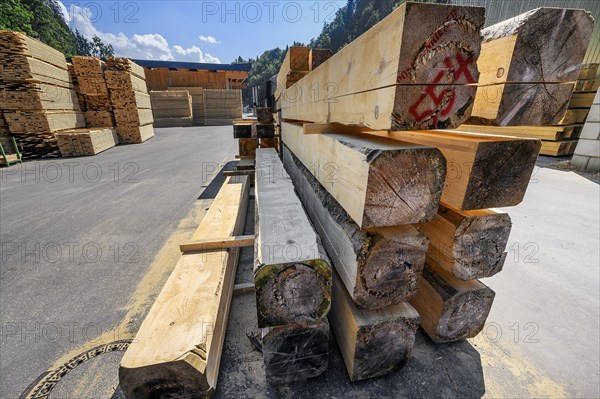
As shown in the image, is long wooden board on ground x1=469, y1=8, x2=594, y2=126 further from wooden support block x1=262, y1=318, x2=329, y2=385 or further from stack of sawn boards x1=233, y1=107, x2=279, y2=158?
stack of sawn boards x1=233, y1=107, x2=279, y2=158

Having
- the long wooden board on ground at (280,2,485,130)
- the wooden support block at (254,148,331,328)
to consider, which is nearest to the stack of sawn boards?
the wooden support block at (254,148,331,328)

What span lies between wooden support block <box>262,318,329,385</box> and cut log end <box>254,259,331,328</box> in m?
0.10

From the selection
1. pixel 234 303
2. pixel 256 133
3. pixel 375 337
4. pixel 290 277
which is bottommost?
pixel 234 303

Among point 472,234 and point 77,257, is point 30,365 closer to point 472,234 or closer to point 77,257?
point 77,257

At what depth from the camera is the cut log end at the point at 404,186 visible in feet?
3.75

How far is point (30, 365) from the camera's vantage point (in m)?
1.85

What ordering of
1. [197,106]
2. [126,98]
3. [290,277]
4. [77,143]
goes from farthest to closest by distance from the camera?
[197,106] < [126,98] < [77,143] < [290,277]

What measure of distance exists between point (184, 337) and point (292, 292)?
2.20 ft

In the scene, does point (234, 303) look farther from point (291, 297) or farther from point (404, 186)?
point (404, 186)

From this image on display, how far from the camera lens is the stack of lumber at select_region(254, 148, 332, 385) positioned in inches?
53.7

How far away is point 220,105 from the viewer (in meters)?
21.8

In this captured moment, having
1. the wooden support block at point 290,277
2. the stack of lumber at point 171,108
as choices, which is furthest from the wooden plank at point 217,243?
the stack of lumber at point 171,108

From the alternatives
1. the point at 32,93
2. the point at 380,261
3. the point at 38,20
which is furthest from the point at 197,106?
the point at 38,20

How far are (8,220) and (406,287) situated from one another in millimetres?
5765
